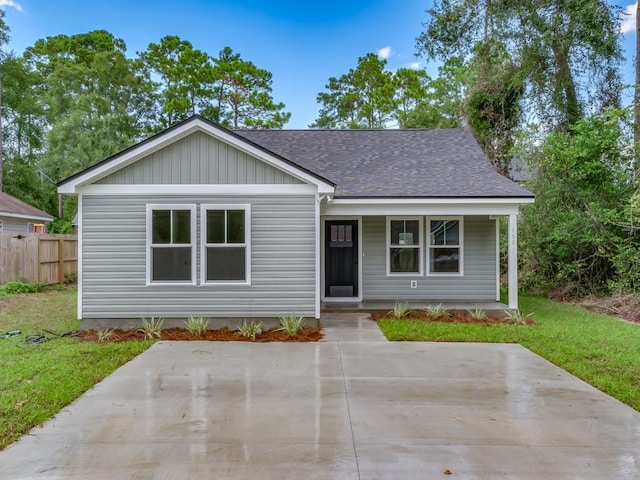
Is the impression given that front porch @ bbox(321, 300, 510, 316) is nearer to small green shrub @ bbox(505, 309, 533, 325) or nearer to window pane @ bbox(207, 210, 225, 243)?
small green shrub @ bbox(505, 309, 533, 325)

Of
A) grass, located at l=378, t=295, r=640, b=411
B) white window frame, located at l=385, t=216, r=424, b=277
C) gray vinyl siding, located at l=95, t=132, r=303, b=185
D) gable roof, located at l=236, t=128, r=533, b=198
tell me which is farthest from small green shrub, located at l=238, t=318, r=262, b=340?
white window frame, located at l=385, t=216, r=424, b=277

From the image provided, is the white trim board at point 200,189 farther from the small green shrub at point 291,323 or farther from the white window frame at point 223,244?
the small green shrub at point 291,323

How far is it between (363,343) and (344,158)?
5504 mm

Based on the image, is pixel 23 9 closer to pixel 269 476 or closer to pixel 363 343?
pixel 363 343

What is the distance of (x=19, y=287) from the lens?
1190 cm

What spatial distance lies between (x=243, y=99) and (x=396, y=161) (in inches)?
755

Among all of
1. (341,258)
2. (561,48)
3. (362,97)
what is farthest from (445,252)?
(362,97)

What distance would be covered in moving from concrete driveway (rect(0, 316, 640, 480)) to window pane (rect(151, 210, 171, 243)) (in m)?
2.49

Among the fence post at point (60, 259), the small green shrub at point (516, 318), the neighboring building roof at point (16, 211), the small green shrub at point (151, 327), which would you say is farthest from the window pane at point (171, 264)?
the neighboring building roof at point (16, 211)

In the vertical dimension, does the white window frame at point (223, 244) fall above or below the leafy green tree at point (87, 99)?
below

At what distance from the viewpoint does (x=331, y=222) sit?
9.99 metres

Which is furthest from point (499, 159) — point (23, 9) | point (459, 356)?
point (23, 9)

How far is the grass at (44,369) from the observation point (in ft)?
12.8

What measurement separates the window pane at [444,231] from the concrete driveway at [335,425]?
4.33 meters
